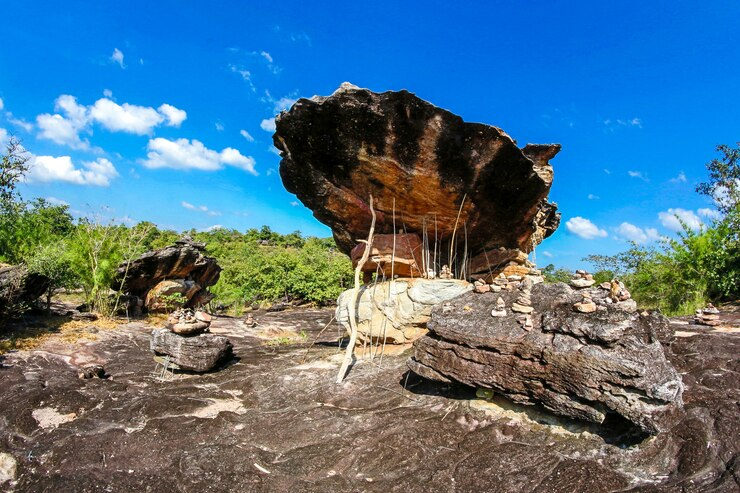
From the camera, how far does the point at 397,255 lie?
10.5 meters

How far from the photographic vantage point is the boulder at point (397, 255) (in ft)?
34.3

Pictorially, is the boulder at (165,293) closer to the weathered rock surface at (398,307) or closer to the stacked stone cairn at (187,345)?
the stacked stone cairn at (187,345)

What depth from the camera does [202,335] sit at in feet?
31.6

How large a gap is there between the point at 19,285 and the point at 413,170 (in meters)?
11.7

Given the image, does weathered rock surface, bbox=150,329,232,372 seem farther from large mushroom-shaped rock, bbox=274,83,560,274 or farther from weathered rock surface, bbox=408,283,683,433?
weathered rock surface, bbox=408,283,683,433

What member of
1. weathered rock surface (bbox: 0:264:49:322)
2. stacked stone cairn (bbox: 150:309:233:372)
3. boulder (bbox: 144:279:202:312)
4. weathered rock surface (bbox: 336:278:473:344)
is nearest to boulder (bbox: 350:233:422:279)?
weathered rock surface (bbox: 336:278:473:344)

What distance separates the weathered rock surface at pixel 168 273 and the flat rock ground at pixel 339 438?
7601 mm

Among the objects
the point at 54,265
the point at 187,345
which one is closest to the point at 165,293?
the point at 54,265

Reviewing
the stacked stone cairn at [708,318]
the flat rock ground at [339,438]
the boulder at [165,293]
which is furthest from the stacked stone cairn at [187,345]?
the stacked stone cairn at [708,318]

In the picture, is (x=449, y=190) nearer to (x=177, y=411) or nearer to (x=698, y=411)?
(x=698, y=411)

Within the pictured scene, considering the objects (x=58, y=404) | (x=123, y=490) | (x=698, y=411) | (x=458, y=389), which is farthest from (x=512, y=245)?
(x=58, y=404)

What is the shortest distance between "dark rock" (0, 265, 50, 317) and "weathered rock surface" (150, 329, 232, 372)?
Result: 520cm

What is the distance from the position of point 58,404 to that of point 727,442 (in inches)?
391

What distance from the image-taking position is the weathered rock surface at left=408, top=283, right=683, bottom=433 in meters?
5.00
